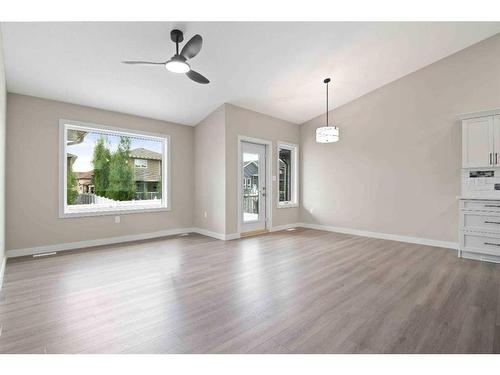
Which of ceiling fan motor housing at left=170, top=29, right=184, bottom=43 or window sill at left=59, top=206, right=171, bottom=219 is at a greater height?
ceiling fan motor housing at left=170, top=29, right=184, bottom=43

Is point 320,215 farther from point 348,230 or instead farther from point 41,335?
point 41,335

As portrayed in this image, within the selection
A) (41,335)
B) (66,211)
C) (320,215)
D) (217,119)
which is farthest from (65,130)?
(320,215)

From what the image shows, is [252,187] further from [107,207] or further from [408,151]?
[408,151]

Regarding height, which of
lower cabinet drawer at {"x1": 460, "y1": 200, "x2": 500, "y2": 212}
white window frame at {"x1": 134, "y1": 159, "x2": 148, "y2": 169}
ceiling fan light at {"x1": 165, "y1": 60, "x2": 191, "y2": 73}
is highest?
ceiling fan light at {"x1": 165, "y1": 60, "x2": 191, "y2": 73}

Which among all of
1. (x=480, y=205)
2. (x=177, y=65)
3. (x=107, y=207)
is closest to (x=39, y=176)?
(x=107, y=207)

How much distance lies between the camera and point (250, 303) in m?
2.39

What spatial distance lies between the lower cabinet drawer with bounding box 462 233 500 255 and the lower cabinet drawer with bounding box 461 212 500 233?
10 centimetres

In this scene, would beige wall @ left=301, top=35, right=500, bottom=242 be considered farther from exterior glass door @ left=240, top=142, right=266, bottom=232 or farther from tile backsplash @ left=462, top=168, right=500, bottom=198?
exterior glass door @ left=240, top=142, right=266, bottom=232

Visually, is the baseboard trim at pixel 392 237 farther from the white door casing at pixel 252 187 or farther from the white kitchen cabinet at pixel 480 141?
the white door casing at pixel 252 187

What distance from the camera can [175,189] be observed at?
5.71 meters

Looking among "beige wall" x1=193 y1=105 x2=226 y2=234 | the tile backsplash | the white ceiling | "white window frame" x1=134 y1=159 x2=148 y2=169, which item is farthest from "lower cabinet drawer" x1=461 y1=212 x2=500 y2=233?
"white window frame" x1=134 y1=159 x2=148 y2=169

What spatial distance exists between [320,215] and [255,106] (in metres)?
3.11

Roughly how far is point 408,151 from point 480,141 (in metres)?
1.14

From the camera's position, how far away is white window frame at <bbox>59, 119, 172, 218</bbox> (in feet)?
14.1
